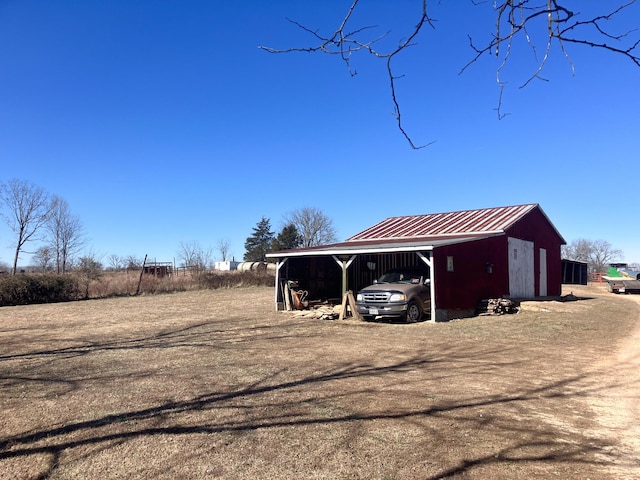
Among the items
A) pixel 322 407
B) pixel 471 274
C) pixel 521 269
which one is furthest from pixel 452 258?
pixel 322 407

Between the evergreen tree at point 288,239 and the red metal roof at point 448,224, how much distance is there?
45.6m

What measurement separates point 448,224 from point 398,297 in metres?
9.38

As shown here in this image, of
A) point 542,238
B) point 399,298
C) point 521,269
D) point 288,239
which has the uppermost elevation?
point 288,239

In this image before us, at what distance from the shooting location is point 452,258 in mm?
15898

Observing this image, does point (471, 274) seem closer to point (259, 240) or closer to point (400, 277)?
point (400, 277)

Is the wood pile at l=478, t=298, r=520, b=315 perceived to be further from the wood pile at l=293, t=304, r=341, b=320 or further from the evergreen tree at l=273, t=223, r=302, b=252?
the evergreen tree at l=273, t=223, r=302, b=252

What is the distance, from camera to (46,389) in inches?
259

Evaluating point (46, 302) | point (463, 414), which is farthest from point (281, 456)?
point (46, 302)

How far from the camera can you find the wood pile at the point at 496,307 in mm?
16766

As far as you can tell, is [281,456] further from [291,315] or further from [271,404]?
[291,315]

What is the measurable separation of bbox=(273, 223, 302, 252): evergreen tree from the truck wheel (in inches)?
2229

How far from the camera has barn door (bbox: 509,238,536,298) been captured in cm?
2014

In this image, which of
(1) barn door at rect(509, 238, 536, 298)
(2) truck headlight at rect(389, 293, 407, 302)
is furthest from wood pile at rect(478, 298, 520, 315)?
(2) truck headlight at rect(389, 293, 407, 302)

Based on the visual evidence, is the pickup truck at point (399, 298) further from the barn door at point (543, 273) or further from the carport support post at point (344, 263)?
the barn door at point (543, 273)
